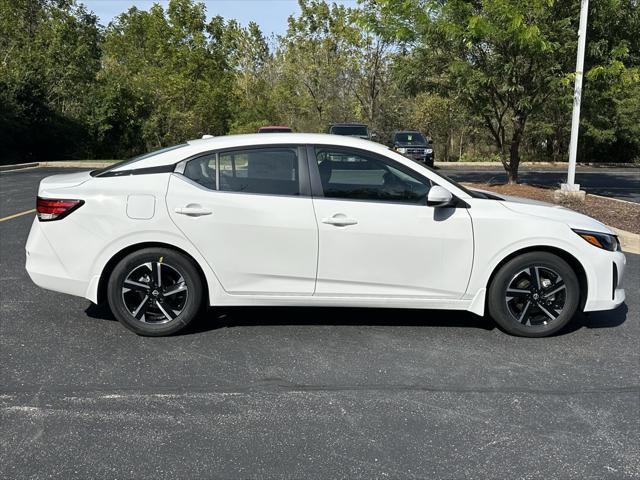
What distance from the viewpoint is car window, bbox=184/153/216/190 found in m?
4.61

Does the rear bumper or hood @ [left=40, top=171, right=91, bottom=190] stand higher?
hood @ [left=40, top=171, right=91, bottom=190]

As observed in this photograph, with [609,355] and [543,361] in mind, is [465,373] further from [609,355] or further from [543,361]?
[609,355]

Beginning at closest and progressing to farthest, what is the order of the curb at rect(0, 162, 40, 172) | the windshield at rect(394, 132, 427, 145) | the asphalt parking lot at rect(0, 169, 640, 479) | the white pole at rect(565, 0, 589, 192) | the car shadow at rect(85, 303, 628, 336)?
the asphalt parking lot at rect(0, 169, 640, 479) < the car shadow at rect(85, 303, 628, 336) < the white pole at rect(565, 0, 589, 192) < the curb at rect(0, 162, 40, 172) < the windshield at rect(394, 132, 427, 145)

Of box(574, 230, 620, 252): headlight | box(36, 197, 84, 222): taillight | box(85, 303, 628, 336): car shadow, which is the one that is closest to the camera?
box(36, 197, 84, 222): taillight

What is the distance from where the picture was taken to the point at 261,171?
15.2 ft

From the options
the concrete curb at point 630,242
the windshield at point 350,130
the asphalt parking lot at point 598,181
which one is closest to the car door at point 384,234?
the concrete curb at point 630,242

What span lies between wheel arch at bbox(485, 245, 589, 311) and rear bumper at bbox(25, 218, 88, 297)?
327 cm

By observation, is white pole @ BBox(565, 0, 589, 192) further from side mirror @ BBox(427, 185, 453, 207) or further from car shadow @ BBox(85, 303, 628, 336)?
side mirror @ BBox(427, 185, 453, 207)

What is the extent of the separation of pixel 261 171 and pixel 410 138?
1989 centimetres

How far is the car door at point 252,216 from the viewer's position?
4480mm

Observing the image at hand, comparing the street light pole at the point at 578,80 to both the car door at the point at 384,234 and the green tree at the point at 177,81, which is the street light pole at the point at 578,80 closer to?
the car door at the point at 384,234

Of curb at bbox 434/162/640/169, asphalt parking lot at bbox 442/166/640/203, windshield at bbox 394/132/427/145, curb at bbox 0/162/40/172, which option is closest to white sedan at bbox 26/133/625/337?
asphalt parking lot at bbox 442/166/640/203

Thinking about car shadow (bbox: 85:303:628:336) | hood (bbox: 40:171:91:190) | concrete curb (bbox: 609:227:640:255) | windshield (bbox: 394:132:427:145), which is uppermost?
windshield (bbox: 394:132:427:145)

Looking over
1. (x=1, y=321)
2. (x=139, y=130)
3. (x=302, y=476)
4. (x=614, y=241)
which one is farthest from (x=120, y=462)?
(x=139, y=130)
